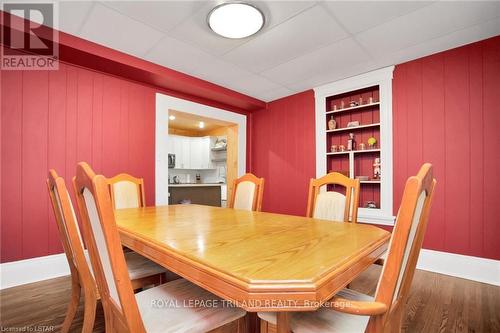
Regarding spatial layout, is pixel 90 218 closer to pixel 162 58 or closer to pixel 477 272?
pixel 162 58

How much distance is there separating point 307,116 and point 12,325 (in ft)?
12.6

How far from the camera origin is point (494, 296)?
6.64 ft

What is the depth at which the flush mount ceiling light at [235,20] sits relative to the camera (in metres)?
1.87

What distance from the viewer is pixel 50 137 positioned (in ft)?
8.20

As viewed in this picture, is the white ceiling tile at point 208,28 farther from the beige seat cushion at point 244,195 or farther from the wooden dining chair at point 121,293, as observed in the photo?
the wooden dining chair at point 121,293

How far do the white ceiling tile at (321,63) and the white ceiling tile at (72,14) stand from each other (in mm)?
1951

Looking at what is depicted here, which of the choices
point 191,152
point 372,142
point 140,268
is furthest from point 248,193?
point 191,152

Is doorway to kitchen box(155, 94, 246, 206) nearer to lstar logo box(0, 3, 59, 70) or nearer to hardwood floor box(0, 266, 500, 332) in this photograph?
lstar logo box(0, 3, 59, 70)

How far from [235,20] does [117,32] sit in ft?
3.87

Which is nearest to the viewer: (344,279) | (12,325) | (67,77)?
(344,279)

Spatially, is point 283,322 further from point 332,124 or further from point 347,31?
point 332,124

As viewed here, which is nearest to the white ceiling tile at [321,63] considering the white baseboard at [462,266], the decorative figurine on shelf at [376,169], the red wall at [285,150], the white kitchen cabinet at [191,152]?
the red wall at [285,150]

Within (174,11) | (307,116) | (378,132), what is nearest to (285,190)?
(307,116)

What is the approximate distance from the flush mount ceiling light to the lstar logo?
132cm
